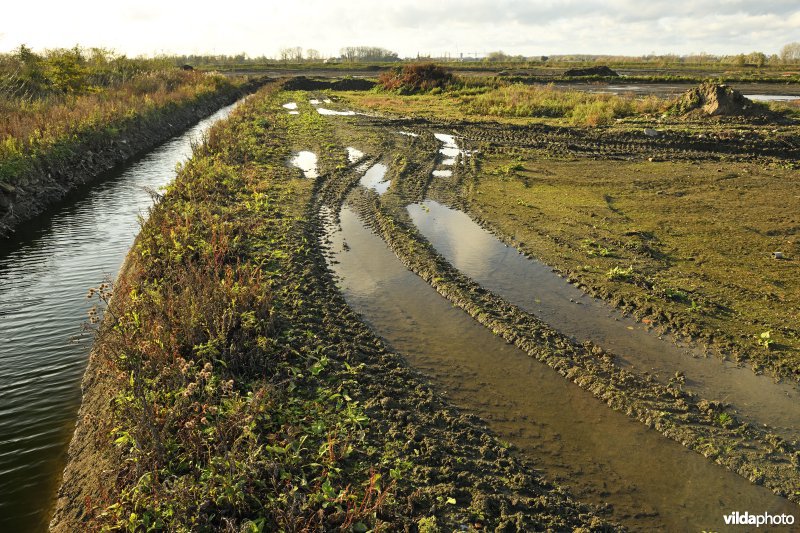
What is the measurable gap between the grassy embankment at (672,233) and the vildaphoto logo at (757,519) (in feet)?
9.37

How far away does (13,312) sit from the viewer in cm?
895

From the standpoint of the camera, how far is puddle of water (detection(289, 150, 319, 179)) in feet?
58.8

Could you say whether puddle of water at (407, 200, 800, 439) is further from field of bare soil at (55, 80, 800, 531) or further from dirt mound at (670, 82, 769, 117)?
dirt mound at (670, 82, 769, 117)

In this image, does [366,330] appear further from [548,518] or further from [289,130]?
[289,130]

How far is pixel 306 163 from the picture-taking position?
19.6m

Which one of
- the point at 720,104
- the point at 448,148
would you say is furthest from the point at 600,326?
the point at 720,104

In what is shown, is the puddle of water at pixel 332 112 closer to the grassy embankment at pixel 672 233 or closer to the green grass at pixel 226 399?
the grassy embankment at pixel 672 233

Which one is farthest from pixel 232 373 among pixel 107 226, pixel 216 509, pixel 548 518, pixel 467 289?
pixel 107 226

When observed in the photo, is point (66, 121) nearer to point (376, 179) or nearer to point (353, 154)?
point (353, 154)

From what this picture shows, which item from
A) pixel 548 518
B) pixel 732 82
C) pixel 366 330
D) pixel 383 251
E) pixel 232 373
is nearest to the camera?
pixel 548 518

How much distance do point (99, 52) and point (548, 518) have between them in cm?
5209

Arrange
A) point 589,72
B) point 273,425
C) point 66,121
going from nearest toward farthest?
point 273,425
point 66,121
point 589,72

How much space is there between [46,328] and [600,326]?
32.5 feet

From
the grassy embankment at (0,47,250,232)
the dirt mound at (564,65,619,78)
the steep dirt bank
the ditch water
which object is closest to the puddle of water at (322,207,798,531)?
the ditch water
